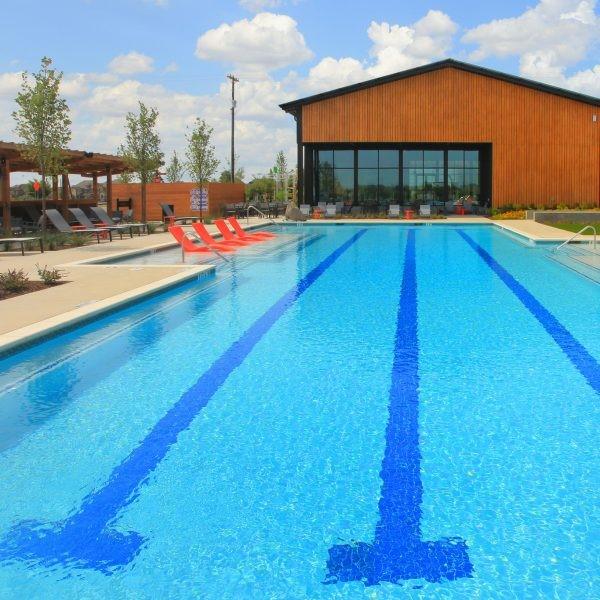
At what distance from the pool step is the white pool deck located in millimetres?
6854

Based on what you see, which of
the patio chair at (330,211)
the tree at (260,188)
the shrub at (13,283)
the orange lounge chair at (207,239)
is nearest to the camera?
the shrub at (13,283)

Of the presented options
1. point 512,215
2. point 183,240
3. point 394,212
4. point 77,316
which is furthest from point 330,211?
point 77,316

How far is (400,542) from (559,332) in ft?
19.1

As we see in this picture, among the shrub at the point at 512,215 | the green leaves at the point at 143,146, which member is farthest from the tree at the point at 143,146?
the shrub at the point at 512,215

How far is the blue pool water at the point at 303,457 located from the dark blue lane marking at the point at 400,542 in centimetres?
1

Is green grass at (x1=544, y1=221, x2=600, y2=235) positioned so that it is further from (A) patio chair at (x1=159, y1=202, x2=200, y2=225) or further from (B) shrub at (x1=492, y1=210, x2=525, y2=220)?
(A) patio chair at (x1=159, y1=202, x2=200, y2=225)

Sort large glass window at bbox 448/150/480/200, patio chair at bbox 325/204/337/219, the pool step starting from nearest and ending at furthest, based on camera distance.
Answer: the pool step → patio chair at bbox 325/204/337/219 → large glass window at bbox 448/150/480/200

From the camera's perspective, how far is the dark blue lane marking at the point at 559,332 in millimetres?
7074

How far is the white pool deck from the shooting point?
320 inches

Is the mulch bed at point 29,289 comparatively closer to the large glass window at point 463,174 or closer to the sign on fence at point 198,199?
the sign on fence at point 198,199

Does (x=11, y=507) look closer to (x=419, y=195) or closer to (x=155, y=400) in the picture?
(x=155, y=400)

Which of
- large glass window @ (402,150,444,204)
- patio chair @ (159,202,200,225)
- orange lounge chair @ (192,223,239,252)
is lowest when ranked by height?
orange lounge chair @ (192,223,239,252)

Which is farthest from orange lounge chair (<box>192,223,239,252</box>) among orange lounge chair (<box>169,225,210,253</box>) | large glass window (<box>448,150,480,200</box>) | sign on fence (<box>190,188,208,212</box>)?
large glass window (<box>448,150,480,200</box>)

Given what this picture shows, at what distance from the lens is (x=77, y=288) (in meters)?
10.9
